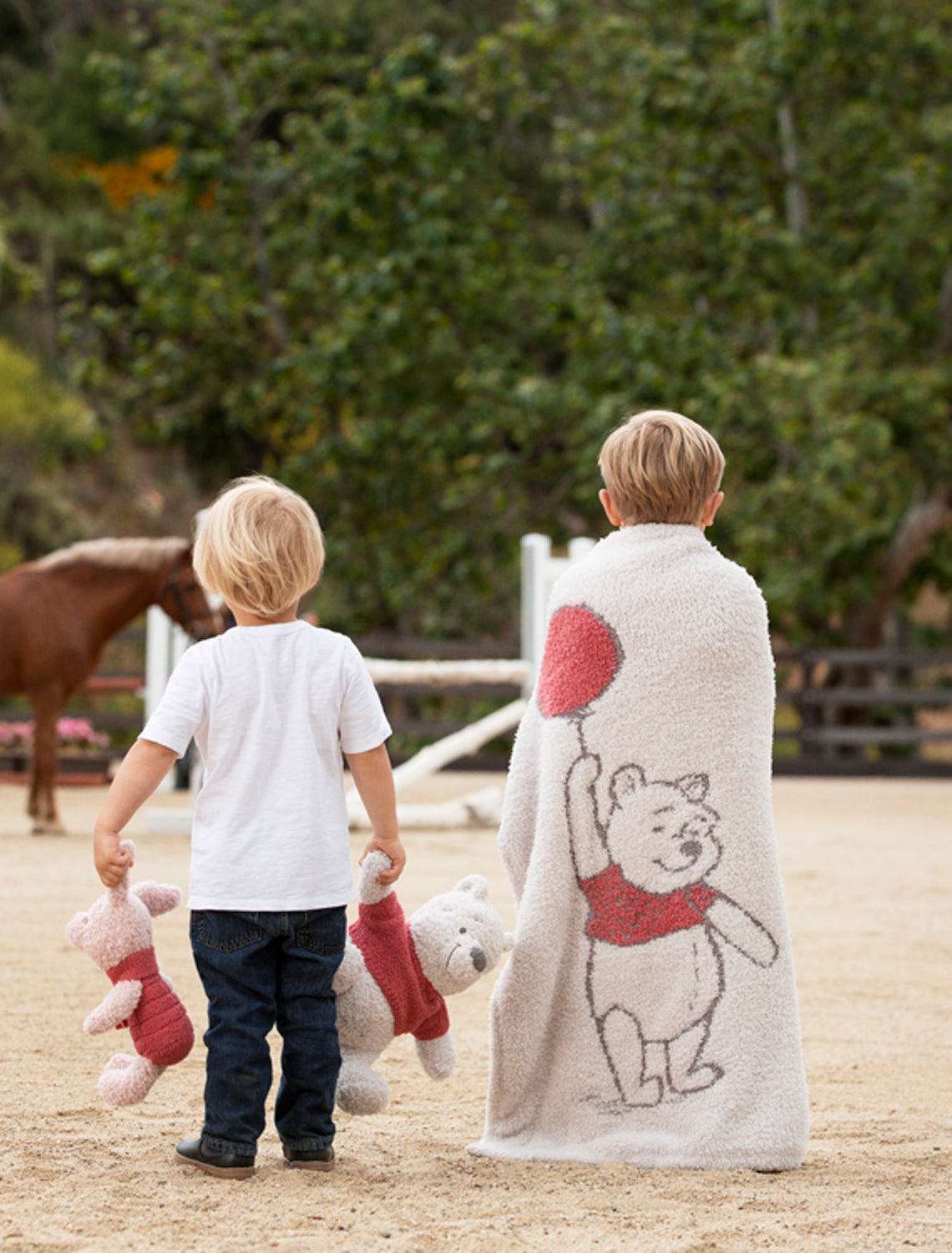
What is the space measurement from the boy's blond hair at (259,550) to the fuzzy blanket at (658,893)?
1.49ft

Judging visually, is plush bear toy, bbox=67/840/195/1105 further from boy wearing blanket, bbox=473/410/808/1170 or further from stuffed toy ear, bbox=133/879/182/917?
boy wearing blanket, bbox=473/410/808/1170

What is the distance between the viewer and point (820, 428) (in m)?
12.3

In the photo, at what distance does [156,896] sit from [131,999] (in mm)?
185

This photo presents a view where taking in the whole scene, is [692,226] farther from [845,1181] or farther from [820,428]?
[845,1181]

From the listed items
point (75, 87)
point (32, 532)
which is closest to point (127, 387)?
point (32, 532)

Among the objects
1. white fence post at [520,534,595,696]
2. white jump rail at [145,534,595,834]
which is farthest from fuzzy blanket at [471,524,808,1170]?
white fence post at [520,534,595,696]

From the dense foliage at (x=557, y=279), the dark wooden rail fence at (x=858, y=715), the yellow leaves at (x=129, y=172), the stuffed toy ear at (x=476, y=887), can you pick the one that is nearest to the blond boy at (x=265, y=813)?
the stuffed toy ear at (x=476, y=887)

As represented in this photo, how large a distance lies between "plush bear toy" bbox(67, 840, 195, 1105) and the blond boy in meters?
0.10

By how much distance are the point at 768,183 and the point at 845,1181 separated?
42.2 ft

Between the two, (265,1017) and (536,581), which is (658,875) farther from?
(536,581)

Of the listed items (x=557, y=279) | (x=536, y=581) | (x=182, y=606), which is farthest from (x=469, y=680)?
(x=557, y=279)

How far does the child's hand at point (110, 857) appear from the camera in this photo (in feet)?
7.29

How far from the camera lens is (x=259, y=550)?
7.50 feet

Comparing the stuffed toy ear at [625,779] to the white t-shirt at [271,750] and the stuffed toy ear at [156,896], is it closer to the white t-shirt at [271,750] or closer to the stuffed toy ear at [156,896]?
the white t-shirt at [271,750]
